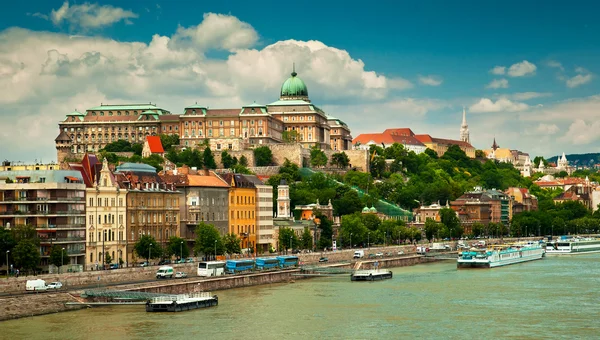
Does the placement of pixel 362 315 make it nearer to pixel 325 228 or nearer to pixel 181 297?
pixel 181 297

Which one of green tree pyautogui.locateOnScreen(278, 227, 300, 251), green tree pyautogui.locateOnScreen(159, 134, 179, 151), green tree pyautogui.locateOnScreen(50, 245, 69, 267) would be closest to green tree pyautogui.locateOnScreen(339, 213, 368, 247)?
green tree pyautogui.locateOnScreen(278, 227, 300, 251)

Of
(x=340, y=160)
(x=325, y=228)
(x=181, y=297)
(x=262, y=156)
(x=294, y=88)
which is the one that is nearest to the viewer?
(x=181, y=297)

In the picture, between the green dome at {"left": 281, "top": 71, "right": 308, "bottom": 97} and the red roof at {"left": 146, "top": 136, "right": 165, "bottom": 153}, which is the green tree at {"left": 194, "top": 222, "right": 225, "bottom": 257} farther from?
the green dome at {"left": 281, "top": 71, "right": 308, "bottom": 97}

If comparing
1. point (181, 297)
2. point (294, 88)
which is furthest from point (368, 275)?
point (294, 88)

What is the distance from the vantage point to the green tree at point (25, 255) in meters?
67.2

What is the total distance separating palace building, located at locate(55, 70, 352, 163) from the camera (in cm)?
15988

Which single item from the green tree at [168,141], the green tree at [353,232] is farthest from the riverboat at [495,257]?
the green tree at [168,141]

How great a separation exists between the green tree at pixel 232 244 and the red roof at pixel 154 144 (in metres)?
56.6

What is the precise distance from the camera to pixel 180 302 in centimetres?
A: 6191

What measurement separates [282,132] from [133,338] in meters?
117

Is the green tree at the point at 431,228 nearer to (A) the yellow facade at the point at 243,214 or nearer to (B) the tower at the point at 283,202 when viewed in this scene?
(B) the tower at the point at 283,202

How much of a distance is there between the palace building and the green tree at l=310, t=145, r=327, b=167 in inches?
221

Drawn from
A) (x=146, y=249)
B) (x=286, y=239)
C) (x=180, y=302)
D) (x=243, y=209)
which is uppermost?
(x=243, y=209)

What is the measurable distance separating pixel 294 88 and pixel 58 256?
109865mm
